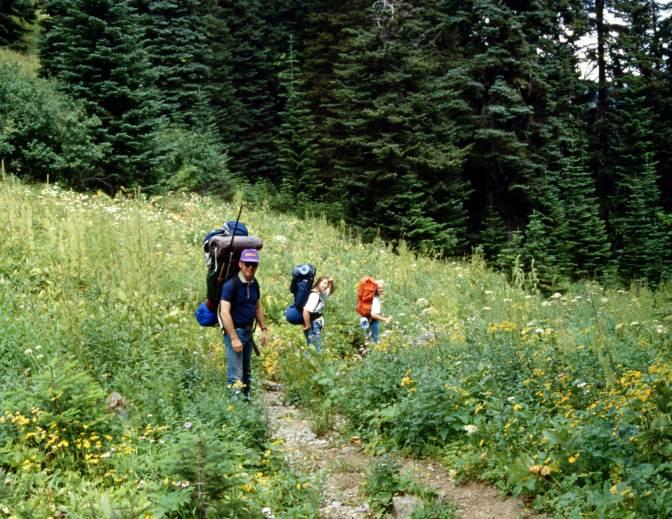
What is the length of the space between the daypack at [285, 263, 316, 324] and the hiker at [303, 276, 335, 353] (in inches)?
3.1

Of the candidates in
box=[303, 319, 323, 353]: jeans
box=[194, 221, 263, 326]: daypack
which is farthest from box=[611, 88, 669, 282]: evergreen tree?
box=[194, 221, 263, 326]: daypack

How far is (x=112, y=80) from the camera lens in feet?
58.2

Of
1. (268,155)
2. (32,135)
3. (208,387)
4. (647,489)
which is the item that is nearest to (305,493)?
(208,387)

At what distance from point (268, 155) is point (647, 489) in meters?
28.9

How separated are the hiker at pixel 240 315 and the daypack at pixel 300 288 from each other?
1830mm

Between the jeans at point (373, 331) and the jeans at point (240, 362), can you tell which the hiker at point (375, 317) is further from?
the jeans at point (240, 362)

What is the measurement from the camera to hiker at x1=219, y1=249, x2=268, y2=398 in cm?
638

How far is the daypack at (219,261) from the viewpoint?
6527 mm

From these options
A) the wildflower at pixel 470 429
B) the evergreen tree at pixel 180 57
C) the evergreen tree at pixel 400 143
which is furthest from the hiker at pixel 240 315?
the evergreen tree at pixel 180 57

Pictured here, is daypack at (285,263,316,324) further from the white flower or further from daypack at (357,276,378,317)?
the white flower

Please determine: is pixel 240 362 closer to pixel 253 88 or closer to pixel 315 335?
pixel 315 335

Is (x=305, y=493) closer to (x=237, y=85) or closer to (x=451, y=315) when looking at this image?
(x=451, y=315)

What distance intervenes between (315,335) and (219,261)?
2506 mm

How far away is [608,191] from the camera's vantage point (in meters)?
29.9
